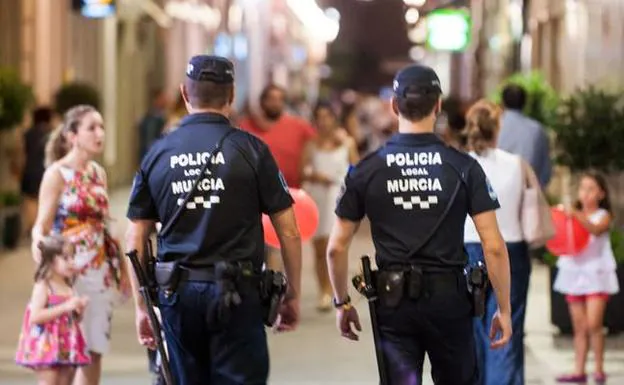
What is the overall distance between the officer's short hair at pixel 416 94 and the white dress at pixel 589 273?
4.63 meters

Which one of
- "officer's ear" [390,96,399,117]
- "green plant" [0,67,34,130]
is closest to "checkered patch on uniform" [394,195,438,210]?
"officer's ear" [390,96,399,117]

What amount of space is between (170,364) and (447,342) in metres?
1.19

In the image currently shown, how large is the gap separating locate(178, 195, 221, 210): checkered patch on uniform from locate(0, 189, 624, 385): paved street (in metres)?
4.67

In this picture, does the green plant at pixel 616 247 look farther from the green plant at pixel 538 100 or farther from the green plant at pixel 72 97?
the green plant at pixel 72 97

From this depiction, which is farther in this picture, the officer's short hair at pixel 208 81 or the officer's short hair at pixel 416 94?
the officer's short hair at pixel 416 94

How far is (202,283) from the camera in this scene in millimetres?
6945

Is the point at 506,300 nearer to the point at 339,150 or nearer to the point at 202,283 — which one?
the point at 202,283

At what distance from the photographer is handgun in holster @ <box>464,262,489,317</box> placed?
724 centimetres

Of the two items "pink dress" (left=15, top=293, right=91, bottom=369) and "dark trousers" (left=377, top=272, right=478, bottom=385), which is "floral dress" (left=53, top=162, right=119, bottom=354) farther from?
"dark trousers" (left=377, top=272, right=478, bottom=385)

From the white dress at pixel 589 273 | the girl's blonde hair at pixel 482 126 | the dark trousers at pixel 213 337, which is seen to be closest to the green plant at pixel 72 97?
the white dress at pixel 589 273

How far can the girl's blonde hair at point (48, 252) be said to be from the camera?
30.6ft

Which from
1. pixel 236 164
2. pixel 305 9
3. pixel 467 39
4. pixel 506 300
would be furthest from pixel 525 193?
pixel 305 9

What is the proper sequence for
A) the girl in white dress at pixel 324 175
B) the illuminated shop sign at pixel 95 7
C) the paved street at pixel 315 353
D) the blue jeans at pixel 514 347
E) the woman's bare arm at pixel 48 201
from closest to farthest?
the woman's bare arm at pixel 48 201 < the blue jeans at pixel 514 347 < the paved street at pixel 315 353 < the girl in white dress at pixel 324 175 < the illuminated shop sign at pixel 95 7

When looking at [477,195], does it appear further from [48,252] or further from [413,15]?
[413,15]
